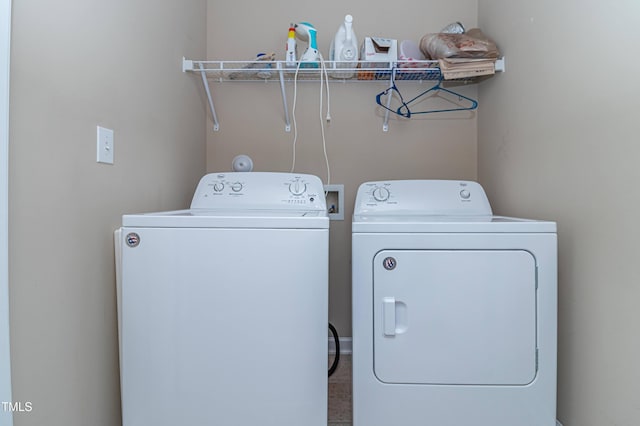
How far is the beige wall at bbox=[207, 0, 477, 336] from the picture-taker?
209cm

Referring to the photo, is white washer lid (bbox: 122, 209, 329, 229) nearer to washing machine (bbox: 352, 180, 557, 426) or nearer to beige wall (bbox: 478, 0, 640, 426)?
washing machine (bbox: 352, 180, 557, 426)

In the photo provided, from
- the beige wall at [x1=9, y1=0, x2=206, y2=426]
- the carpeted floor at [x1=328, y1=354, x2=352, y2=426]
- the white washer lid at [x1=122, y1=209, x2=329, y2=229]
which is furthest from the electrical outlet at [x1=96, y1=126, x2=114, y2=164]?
the carpeted floor at [x1=328, y1=354, x2=352, y2=426]

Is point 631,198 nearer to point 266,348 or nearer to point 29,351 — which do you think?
point 266,348

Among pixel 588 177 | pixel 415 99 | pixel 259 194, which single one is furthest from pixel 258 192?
pixel 588 177

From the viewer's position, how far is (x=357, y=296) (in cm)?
115

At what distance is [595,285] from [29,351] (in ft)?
5.49

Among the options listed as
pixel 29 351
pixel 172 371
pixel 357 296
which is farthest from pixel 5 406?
pixel 357 296

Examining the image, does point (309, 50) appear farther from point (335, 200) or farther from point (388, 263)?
point (388, 263)

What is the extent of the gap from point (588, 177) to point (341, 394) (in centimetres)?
138

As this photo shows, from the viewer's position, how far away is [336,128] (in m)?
2.12

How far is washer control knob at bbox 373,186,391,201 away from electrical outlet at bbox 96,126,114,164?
1145 mm

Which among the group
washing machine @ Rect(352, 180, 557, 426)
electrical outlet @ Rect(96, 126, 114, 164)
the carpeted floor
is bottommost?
the carpeted floor

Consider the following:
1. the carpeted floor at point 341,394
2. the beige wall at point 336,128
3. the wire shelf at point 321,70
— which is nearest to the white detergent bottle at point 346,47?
the wire shelf at point 321,70

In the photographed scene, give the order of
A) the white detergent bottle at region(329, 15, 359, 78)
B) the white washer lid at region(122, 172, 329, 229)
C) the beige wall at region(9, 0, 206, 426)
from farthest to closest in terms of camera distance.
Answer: the white detergent bottle at region(329, 15, 359, 78)
the white washer lid at region(122, 172, 329, 229)
the beige wall at region(9, 0, 206, 426)
